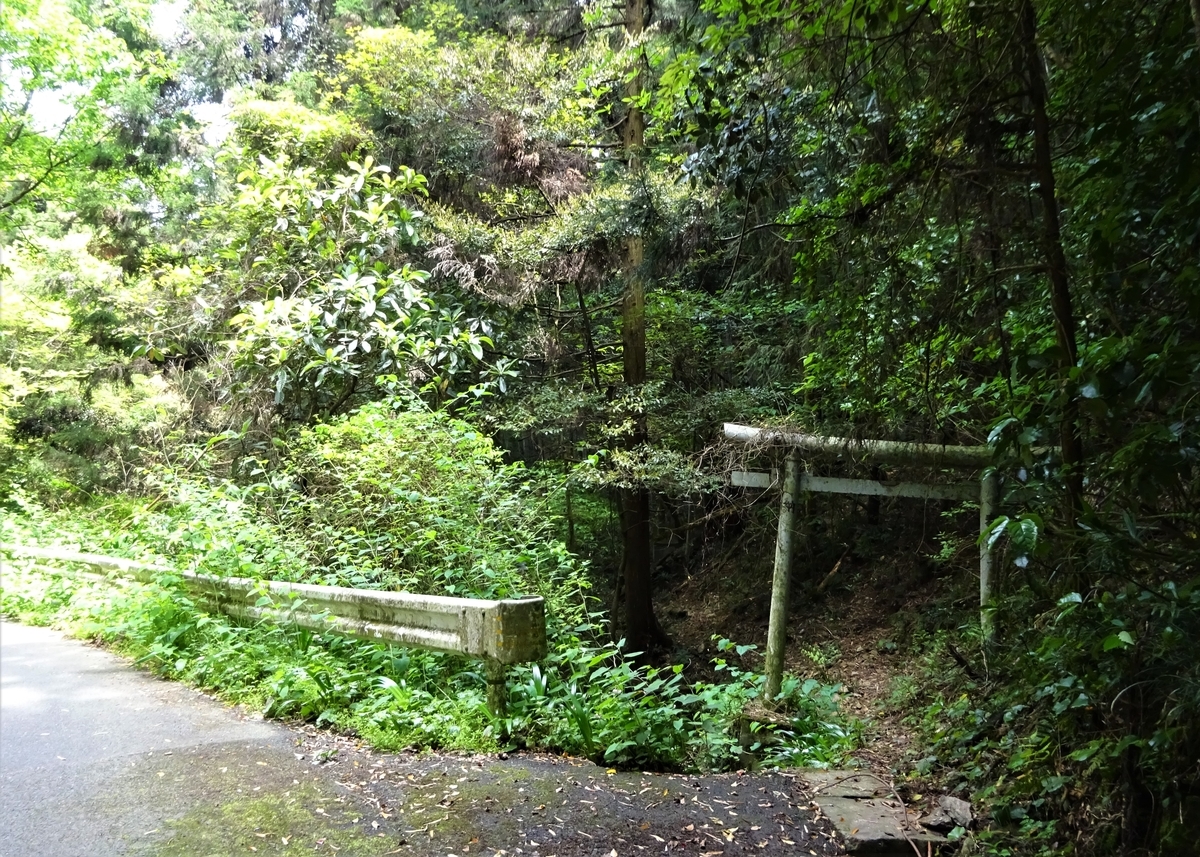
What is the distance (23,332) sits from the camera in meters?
2.64

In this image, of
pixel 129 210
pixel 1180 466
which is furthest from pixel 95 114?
pixel 1180 466

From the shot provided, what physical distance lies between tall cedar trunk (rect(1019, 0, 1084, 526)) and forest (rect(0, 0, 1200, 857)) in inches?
1.2

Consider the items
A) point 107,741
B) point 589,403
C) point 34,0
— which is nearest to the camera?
point 34,0

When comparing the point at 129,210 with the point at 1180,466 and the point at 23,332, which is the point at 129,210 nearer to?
the point at 23,332

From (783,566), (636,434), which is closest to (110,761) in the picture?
(783,566)

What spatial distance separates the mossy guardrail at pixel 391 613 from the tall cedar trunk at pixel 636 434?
6195mm

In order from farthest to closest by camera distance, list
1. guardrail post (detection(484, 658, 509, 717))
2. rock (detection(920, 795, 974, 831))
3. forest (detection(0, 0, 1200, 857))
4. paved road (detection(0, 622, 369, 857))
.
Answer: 1. guardrail post (detection(484, 658, 509, 717))
2. rock (detection(920, 795, 974, 831))
3. forest (detection(0, 0, 1200, 857))
4. paved road (detection(0, 622, 369, 857))

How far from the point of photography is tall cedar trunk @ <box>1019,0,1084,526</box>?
3678 mm

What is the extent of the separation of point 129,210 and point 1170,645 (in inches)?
632

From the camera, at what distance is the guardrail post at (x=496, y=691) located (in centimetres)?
466

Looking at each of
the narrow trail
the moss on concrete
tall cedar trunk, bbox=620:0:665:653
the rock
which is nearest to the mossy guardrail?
the narrow trail

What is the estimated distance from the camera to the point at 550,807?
3680mm

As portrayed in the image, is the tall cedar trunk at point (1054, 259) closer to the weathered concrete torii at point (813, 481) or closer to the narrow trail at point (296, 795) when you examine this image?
the narrow trail at point (296, 795)

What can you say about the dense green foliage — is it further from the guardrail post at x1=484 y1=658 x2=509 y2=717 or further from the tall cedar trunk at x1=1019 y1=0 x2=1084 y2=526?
the tall cedar trunk at x1=1019 y1=0 x2=1084 y2=526
